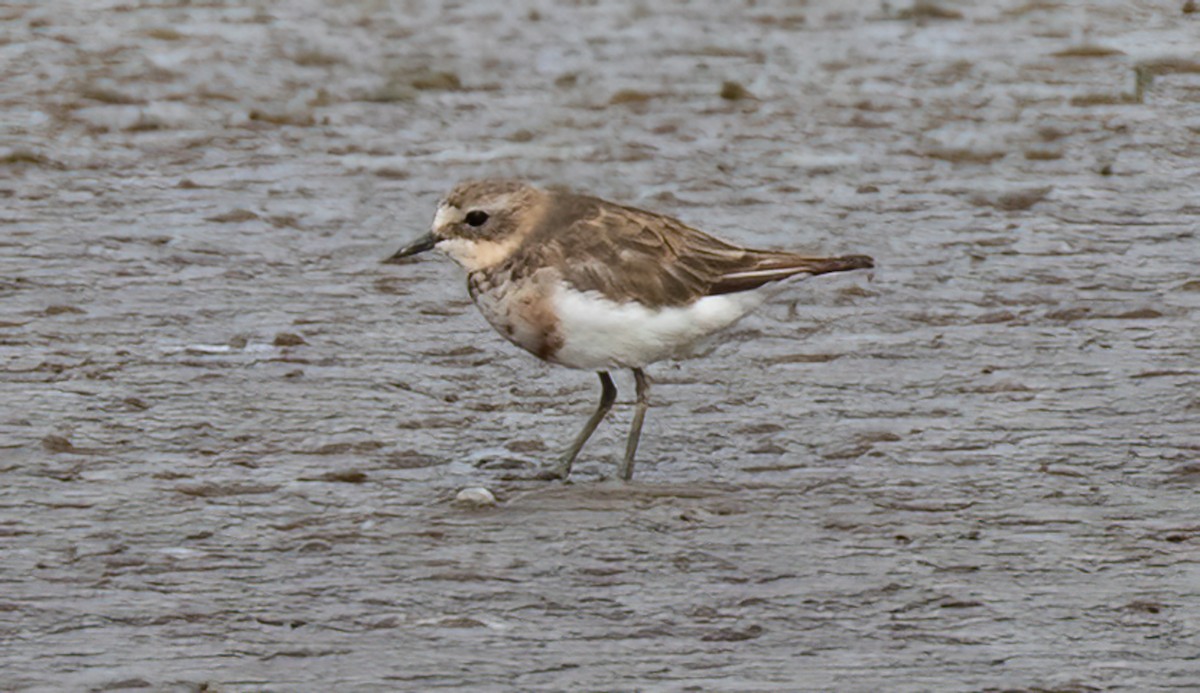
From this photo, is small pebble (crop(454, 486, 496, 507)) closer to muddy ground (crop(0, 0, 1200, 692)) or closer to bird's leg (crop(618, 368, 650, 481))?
muddy ground (crop(0, 0, 1200, 692))

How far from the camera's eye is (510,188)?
6840 millimetres

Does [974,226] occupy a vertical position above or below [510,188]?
below

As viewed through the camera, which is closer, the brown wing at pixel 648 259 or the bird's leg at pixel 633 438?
the brown wing at pixel 648 259

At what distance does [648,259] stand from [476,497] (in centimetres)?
85

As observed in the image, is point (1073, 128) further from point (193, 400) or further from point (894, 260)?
point (193, 400)

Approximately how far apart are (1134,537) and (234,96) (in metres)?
7.24

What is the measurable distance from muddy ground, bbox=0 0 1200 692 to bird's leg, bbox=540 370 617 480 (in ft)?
0.34

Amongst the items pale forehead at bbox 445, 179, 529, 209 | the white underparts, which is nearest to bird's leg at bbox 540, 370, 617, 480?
the white underparts

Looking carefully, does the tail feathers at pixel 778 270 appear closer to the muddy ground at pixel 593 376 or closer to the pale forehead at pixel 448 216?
the muddy ground at pixel 593 376

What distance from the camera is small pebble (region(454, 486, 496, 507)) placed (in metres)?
6.62

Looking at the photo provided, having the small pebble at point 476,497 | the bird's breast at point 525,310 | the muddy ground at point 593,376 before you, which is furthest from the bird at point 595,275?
the muddy ground at point 593,376

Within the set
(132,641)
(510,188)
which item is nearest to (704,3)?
(510,188)

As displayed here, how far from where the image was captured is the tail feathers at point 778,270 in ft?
22.5

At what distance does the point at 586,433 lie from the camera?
23.0ft
